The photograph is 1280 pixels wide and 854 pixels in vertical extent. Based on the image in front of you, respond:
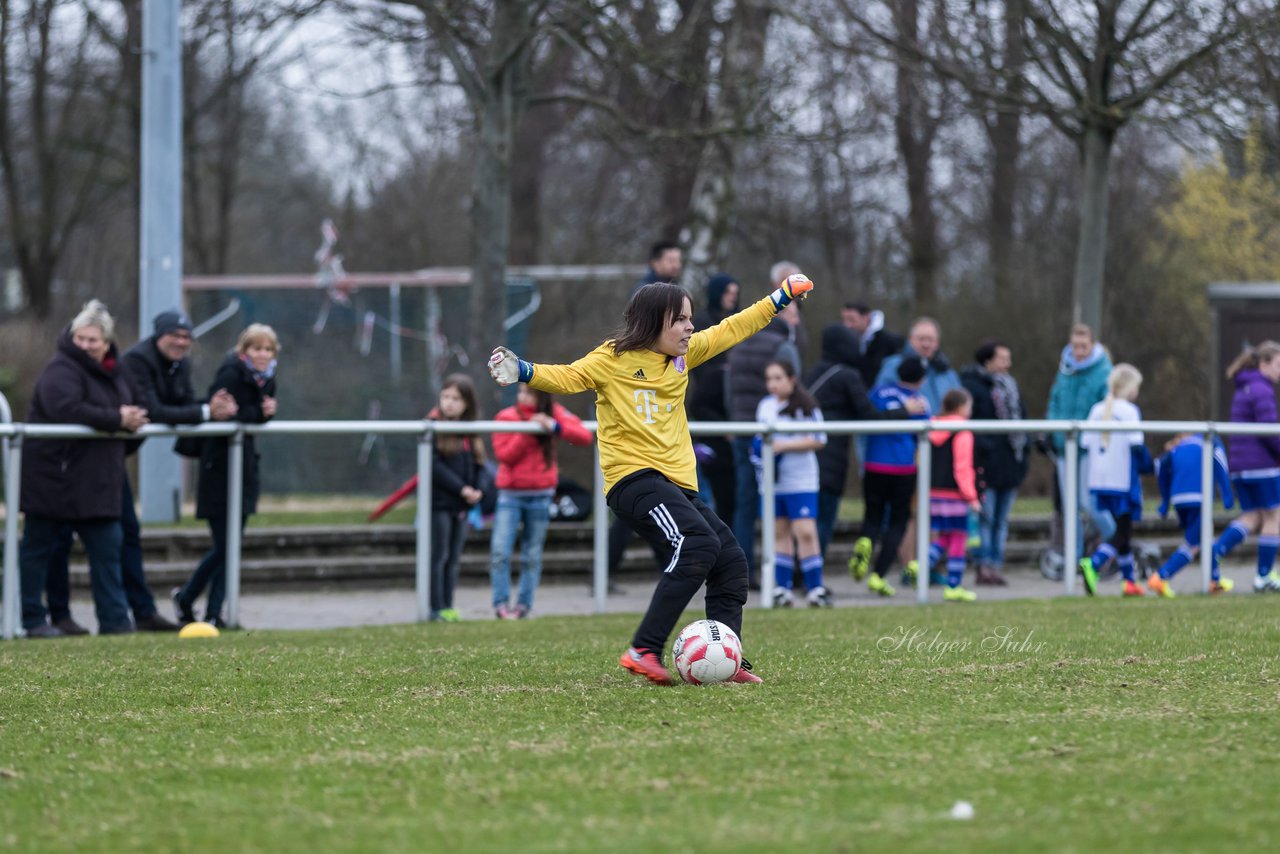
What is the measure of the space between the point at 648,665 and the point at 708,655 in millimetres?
303

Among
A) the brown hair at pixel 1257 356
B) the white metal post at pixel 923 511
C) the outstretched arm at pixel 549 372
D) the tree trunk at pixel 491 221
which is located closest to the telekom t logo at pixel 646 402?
the outstretched arm at pixel 549 372

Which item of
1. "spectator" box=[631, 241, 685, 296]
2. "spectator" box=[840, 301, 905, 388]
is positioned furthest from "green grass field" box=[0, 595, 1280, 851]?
"spectator" box=[840, 301, 905, 388]

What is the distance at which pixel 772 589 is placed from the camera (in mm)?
11461

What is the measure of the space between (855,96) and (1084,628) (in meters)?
17.1

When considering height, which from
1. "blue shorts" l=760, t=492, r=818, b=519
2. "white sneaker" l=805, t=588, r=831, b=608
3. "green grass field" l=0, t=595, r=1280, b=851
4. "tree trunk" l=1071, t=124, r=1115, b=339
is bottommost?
"white sneaker" l=805, t=588, r=831, b=608

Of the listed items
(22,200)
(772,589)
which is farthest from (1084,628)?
(22,200)

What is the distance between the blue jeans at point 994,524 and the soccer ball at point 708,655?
7554 millimetres

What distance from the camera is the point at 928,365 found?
14062 millimetres

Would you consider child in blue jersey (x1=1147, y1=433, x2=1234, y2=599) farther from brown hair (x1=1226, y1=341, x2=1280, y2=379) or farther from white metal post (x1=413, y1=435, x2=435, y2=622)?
white metal post (x1=413, y1=435, x2=435, y2=622)

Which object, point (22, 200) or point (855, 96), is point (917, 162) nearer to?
point (855, 96)

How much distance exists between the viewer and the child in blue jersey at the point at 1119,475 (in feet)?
41.0

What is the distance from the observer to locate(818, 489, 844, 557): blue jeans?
43.0 ft

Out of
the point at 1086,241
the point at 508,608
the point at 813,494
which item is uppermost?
the point at 1086,241

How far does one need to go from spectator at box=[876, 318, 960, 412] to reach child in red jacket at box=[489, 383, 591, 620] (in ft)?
11.7
